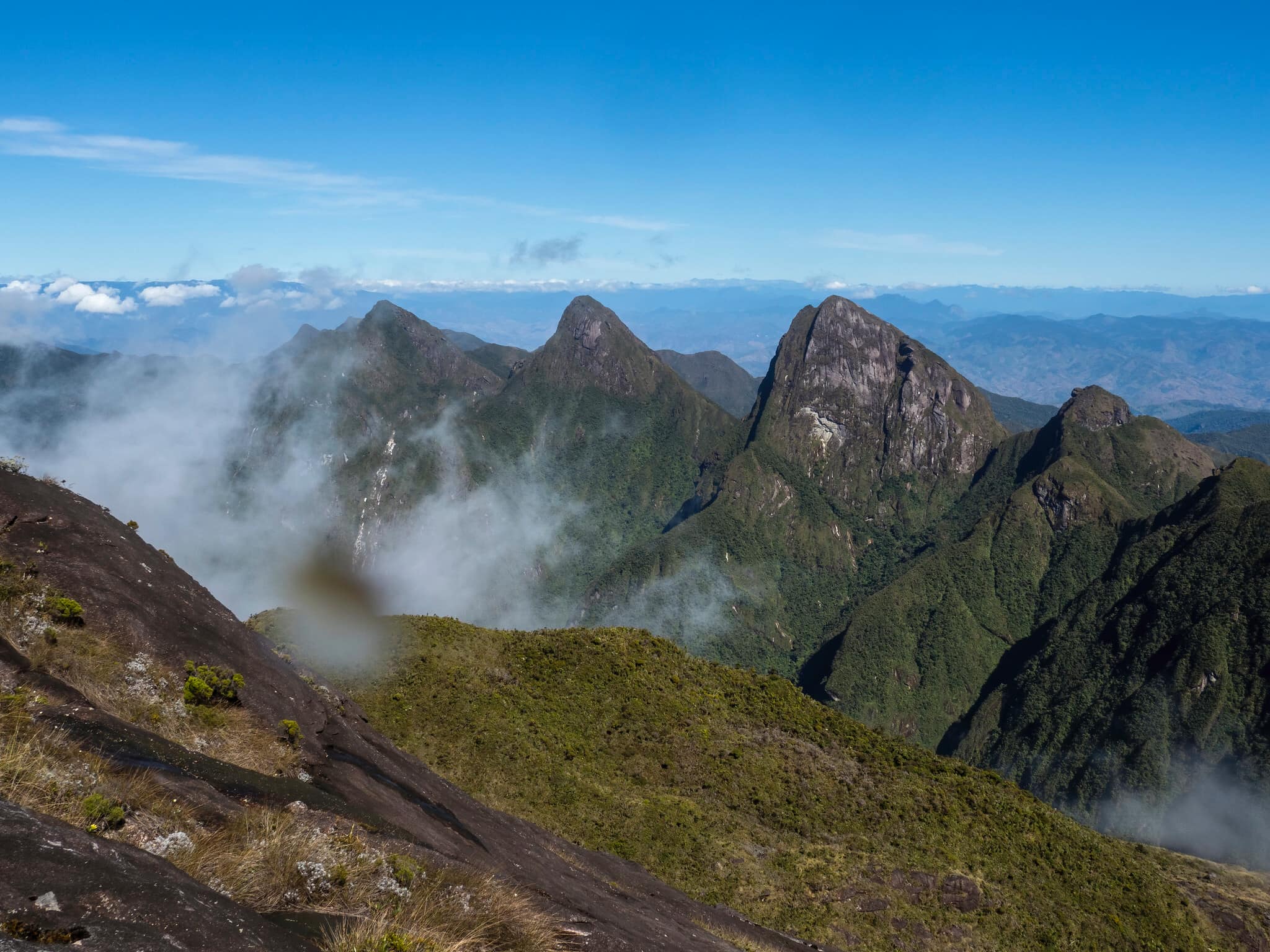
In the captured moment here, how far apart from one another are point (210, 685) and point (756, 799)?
3836 centimetres

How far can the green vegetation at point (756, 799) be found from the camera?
39375 millimetres

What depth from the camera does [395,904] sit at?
10.8 m

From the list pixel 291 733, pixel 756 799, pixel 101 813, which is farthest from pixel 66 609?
pixel 756 799

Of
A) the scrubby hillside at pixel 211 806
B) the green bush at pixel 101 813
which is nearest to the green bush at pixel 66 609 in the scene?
the scrubby hillside at pixel 211 806

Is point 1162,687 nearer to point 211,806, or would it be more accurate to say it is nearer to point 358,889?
point 358,889

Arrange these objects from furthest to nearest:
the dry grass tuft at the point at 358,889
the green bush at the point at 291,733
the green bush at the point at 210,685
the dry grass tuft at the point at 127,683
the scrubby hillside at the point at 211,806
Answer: the green bush at the point at 291,733
the green bush at the point at 210,685
the dry grass tuft at the point at 127,683
the dry grass tuft at the point at 358,889
the scrubby hillside at the point at 211,806

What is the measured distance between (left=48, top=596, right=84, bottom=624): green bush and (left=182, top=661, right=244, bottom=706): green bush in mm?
2946

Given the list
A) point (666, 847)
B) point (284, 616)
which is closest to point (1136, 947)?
point (666, 847)

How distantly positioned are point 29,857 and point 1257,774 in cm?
20474

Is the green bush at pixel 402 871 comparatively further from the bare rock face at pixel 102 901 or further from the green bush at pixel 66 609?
the green bush at pixel 66 609

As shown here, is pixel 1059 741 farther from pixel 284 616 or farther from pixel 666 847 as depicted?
pixel 284 616

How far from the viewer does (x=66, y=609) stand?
1841 centimetres

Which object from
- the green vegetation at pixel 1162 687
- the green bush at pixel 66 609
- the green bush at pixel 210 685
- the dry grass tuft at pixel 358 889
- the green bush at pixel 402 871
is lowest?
the green vegetation at pixel 1162 687

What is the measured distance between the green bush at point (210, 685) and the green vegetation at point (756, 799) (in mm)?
24094
